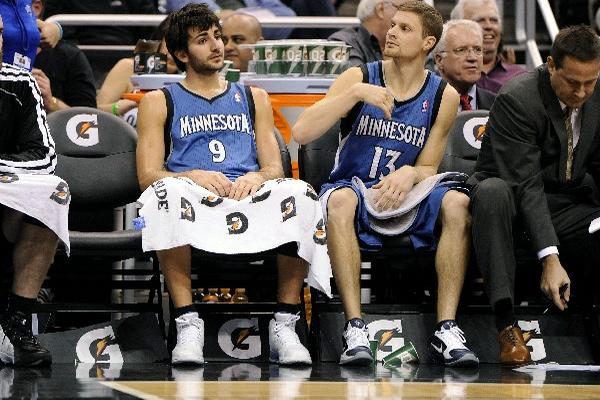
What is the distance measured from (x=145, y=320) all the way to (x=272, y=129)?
40.9 inches

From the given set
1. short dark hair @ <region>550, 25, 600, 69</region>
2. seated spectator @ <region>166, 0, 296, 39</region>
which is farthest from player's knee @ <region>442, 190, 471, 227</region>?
seated spectator @ <region>166, 0, 296, 39</region>

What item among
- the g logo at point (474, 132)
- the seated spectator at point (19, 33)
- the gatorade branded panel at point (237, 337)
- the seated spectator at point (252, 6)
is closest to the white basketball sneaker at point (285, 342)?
the gatorade branded panel at point (237, 337)

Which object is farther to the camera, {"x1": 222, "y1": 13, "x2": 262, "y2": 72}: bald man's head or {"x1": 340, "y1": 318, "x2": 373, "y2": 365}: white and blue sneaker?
{"x1": 222, "y1": 13, "x2": 262, "y2": 72}: bald man's head

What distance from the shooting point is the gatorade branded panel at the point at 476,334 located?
6164 millimetres

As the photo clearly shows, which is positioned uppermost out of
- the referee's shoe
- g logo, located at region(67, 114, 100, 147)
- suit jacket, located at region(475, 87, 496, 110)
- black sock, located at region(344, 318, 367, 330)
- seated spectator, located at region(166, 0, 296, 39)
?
seated spectator, located at region(166, 0, 296, 39)

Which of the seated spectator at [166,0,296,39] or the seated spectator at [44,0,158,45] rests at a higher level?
the seated spectator at [166,0,296,39]

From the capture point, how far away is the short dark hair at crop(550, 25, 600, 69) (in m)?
6.10

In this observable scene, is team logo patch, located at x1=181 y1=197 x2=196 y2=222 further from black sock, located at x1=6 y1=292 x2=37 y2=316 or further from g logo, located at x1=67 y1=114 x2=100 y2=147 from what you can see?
g logo, located at x1=67 y1=114 x2=100 y2=147

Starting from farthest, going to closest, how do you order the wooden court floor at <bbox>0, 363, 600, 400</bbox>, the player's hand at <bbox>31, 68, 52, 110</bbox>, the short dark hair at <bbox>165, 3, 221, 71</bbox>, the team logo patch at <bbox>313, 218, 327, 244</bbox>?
the player's hand at <bbox>31, 68, 52, 110</bbox> < the short dark hair at <bbox>165, 3, 221, 71</bbox> < the team logo patch at <bbox>313, 218, 327, 244</bbox> < the wooden court floor at <bbox>0, 363, 600, 400</bbox>

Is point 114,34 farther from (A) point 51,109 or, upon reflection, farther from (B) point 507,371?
(B) point 507,371

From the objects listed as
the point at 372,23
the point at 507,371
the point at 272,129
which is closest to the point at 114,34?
the point at 372,23

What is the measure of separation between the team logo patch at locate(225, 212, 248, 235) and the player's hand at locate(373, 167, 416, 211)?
0.63 metres

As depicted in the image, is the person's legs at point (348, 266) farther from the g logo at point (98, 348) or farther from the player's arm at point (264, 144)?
the g logo at point (98, 348)

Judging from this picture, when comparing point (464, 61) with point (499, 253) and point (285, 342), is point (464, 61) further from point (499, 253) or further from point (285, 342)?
point (285, 342)
